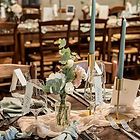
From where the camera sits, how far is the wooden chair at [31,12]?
5.28m

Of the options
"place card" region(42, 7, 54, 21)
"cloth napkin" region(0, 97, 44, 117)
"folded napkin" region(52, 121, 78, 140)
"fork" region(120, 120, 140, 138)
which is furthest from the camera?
"place card" region(42, 7, 54, 21)

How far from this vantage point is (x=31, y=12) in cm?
576

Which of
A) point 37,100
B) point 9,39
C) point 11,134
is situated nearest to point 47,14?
point 9,39

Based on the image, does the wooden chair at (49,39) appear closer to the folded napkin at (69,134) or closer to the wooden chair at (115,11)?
the wooden chair at (115,11)

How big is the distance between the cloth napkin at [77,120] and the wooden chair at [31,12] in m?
3.56

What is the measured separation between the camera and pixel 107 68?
8.32 ft

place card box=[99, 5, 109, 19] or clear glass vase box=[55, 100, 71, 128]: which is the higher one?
place card box=[99, 5, 109, 19]

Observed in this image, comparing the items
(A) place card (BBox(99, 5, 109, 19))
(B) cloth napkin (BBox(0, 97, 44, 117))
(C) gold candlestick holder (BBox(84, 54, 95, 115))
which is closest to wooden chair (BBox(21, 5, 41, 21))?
(A) place card (BBox(99, 5, 109, 19))

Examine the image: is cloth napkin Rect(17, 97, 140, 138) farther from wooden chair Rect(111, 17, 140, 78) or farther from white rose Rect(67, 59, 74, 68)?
wooden chair Rect(111, 17, 140, 78)

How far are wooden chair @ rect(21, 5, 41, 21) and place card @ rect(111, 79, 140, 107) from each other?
360 cm

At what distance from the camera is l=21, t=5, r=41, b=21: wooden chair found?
5.28 meters

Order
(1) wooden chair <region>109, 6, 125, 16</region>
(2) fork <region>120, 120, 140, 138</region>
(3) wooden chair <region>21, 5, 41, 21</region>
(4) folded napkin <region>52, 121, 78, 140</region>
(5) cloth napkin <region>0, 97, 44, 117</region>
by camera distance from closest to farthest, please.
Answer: (4) folded napkin <region>52, 121, 78, 140</region>
(2) fork <region>120, 120, 140, 138</region>
(5) cloth napkin <region>0, 97, 44, 117</region>
(3) wooden chair <region>21, 5, 41, 21</region>
(1) wooden chair <region>109, 6, 125, 16</region>

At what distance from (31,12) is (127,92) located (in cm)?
421

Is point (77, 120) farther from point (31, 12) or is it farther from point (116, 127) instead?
point (31, 12)
